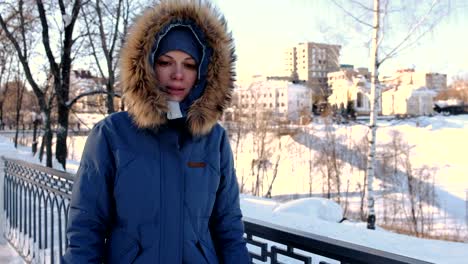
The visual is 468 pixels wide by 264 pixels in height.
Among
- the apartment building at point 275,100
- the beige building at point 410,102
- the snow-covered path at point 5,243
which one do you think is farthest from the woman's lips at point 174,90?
the beige building at point 410,102

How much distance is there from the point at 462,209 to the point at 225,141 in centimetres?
3152

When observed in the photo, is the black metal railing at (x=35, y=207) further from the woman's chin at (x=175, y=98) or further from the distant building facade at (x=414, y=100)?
the distant building facade at (x=414, y=100)

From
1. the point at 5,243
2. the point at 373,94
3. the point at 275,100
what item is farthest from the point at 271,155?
the point at 5,243

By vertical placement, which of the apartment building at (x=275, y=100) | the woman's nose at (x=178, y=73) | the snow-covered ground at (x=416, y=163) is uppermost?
the apartment building at (x=275, y=100)

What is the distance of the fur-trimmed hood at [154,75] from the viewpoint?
5.24ft

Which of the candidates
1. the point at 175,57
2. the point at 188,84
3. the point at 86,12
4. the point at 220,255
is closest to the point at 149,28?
the point at 175,57

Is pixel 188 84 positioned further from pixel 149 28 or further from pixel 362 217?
pixel 362 217

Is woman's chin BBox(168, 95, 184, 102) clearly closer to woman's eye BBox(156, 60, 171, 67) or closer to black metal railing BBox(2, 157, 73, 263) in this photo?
woman's eye BBox(156, 60, 171, 67)

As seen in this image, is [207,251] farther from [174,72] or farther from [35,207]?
[35,207]

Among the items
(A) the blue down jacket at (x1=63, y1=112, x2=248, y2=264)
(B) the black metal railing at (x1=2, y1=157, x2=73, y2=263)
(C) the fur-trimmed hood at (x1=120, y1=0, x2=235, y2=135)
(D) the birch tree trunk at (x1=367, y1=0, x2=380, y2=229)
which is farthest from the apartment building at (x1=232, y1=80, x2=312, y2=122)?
(A) the blue down jacket at (x1=63, y1=112, x2=248, y2=264)

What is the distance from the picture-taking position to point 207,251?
5.24ft

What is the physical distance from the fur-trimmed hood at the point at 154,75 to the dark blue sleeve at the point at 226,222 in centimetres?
21

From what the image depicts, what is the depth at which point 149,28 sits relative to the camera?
5.41ft

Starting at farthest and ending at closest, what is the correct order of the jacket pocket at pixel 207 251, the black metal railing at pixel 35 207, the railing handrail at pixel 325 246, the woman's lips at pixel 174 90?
the black metal railing at pixel 35 207 → the woman's lips at pixel 174 90 → the jacket pocket at pixel 207 251 → the railing handrail at pixel 325 246
